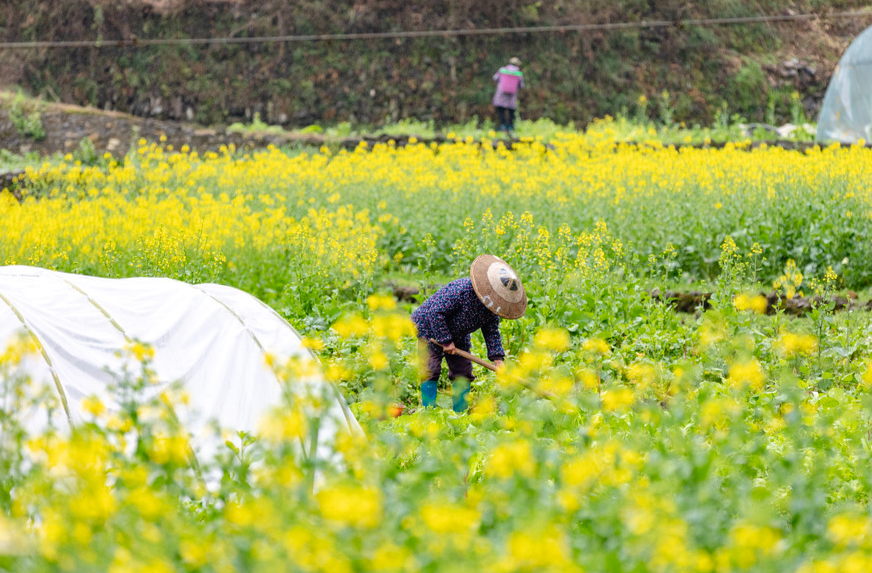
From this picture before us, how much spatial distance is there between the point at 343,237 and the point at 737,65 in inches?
552

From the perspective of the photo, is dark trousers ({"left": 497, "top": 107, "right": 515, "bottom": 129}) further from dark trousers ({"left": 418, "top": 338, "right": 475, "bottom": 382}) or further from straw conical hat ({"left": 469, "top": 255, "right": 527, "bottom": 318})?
straw conical hat ({"left": 469, "top": 255, "right": 527, "bottom": 318})

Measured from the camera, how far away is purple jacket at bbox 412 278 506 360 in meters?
5.29

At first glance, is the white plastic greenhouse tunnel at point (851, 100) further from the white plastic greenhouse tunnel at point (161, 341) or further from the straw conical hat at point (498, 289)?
the white plastic greenhouse tunnel at point (161, 341)

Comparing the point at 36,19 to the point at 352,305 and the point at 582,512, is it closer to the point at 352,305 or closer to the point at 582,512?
the point at 352,305

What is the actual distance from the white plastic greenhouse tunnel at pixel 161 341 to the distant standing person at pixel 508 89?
1223 centimetres

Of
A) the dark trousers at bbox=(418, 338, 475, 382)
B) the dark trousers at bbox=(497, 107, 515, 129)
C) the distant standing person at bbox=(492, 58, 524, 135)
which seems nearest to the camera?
→ the dark trousers at bbox=(418, 338, 475, 382)

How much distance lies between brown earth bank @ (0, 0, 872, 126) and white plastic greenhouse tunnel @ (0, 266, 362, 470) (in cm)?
1423

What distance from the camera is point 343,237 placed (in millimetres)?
8023

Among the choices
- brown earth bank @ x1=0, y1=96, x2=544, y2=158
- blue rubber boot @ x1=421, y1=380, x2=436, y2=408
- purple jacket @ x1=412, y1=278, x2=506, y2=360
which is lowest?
blue rubber boot @ x1=421, y1=380, x2=436, y2=408

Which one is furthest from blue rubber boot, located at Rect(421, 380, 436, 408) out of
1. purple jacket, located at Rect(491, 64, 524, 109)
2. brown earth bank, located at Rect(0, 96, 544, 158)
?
purple jacket, located at Rect(491, 64, 524, 109)

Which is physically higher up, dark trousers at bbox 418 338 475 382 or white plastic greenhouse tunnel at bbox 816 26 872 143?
white plastic greenhouse tunnel at bbox 816 26 872 143

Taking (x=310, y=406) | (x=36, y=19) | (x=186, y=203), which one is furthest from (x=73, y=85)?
(x=310, y=406)

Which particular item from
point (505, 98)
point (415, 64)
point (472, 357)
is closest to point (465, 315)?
point (472, 357)

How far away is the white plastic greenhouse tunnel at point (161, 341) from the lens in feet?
13.2
